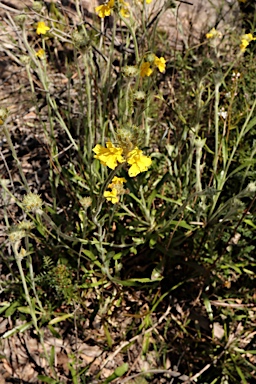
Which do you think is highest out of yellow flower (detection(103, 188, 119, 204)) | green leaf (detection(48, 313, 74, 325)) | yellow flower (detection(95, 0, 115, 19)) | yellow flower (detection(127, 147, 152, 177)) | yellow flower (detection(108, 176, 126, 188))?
yellow flower (detection(95, 0, 115, 19))

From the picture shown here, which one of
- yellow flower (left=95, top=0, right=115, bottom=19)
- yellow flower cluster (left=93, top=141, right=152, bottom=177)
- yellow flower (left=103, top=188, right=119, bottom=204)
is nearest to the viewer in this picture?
yellow flower cluster (left=93, top=141, right=152, bottom=177)

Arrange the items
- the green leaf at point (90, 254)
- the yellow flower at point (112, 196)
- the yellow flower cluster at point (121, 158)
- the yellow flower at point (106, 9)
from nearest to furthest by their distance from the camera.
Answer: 1. the yellow flower cluster at point (121, 158)
2. the yellow flower at point (112, 196)
3. the yellow flower at point (106, 9)
4. the green leaf at point (90, 254)

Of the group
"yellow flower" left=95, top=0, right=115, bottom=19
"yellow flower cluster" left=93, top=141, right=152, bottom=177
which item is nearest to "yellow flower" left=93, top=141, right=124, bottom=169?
"yellow flower cluster" left=93, top=141, right=152, bottom=177

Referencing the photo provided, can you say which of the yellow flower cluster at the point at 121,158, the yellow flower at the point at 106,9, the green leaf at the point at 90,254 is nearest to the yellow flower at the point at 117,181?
the yellow flower cluster at the point at 121,158

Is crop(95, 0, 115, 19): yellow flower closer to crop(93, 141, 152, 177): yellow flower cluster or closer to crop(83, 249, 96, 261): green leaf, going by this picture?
crop(93, 141, 152, 177): yellow flower cluster

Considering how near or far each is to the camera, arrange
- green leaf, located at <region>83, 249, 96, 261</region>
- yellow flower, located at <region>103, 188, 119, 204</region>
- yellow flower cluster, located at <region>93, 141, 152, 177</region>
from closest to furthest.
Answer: yellow flower cluster, located at <region>93, 141, 152, 177</region>, yellow flower, located at <region>103, 188, 119, 204</region>, green leaf, located at <region>83, 249, 96, 261</region>

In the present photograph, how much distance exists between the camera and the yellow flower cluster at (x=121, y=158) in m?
1.34

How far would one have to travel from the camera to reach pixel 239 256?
231 centimetres

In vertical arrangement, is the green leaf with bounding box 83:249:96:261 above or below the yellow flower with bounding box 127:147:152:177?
below

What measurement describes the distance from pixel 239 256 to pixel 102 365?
3.21 ft

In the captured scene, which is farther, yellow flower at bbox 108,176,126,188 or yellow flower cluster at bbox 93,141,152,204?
yellow flower at bbox 108,176,126,188

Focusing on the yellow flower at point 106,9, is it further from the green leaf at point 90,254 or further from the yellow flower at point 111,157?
the green leaf at point 90,254

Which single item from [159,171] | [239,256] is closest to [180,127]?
[159,171]

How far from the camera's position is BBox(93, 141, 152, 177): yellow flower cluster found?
1.34 m
